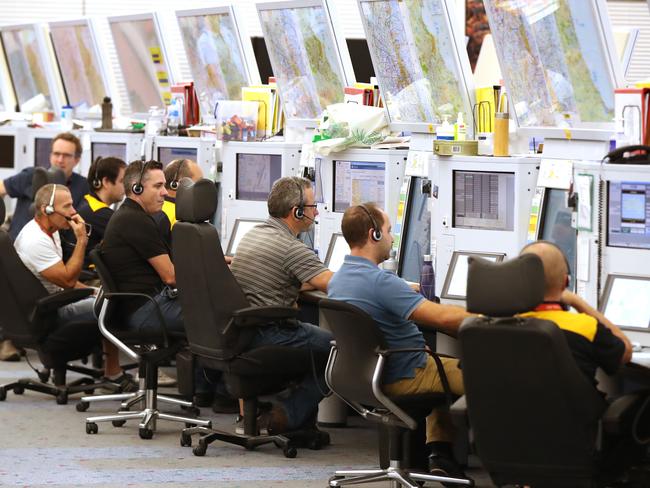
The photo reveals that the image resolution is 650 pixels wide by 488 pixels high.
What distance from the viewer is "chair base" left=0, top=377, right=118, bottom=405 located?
6645 mm

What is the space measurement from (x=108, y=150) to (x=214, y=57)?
4.07ft

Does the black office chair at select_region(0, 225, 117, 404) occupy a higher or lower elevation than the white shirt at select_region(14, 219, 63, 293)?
lower

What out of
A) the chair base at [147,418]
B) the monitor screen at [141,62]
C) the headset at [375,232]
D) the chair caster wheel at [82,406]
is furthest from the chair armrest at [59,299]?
the monitor screen at [141,62]

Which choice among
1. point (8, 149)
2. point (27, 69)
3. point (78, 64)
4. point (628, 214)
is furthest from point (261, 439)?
point (27, 69)

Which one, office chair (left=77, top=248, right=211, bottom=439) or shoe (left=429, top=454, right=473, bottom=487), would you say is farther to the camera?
office chair (left=77, top=248, right=211, bottom=439)

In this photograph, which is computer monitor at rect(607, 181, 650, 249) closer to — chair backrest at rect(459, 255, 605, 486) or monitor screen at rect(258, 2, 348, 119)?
chair backrest at rect(459, 255, 605, 486)

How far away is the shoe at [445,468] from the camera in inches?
192

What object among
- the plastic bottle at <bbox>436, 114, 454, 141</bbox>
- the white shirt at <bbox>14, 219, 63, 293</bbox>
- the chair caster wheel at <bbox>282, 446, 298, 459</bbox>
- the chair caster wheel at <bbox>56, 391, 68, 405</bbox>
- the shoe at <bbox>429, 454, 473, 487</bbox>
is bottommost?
the chair caster wheel at <bbox>56, 391, 68, 405</bbox>

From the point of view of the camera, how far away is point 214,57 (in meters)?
7.75

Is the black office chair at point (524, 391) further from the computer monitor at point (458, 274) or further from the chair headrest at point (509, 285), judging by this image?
the computer monitor at point (458, 274)

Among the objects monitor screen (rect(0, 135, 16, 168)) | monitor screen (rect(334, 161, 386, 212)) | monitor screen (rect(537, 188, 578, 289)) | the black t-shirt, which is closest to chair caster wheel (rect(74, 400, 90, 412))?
the black t-shirt

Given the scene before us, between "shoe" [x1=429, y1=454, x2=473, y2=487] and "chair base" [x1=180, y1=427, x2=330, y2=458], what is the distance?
78 cm

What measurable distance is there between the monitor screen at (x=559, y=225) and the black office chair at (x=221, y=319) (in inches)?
43.7

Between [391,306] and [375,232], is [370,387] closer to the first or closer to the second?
[391,306]
